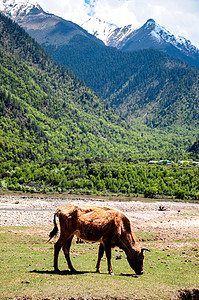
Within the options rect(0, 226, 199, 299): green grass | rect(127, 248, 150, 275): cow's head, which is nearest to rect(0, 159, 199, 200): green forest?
rect(0, 226, 199, 299): green grass

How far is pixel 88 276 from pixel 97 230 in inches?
90.0

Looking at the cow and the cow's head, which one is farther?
the cow's head

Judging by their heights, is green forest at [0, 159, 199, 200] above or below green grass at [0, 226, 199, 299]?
below

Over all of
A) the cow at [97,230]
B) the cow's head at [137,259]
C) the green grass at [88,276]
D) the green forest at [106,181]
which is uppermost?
the cow at [97,230]

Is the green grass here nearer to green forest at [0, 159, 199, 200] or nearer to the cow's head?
the cow's head

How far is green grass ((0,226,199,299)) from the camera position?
15273mm

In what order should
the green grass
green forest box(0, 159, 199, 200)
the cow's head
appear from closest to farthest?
the green grass < the cow's head < green forest box(0, 159, 199, 200)

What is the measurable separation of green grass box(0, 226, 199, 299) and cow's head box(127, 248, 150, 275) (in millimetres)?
475

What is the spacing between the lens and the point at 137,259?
60.0 feet

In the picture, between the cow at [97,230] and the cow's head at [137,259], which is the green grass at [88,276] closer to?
the cow's head at [137,259]

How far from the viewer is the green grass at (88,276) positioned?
15273 millimetres

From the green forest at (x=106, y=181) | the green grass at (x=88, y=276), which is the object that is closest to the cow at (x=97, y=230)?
the green grass at (x=88, y=276)

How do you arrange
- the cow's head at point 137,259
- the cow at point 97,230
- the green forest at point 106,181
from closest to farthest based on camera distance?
the cow at point 97,230, the cow's head at point 137,259, the green forest at point 106,181

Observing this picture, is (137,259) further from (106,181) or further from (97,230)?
(106,181)
